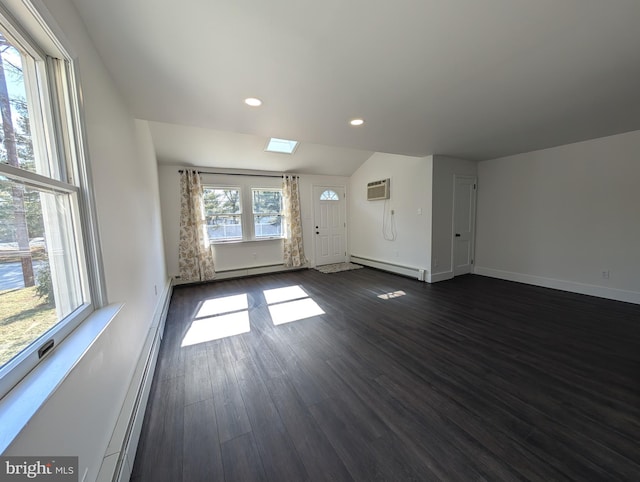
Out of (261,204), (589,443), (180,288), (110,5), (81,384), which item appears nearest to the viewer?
(81,384)

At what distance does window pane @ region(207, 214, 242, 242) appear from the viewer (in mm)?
5078

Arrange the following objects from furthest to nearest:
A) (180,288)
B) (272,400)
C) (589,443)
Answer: (180,288), (272,400), (589,443)

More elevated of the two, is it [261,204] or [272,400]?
[261,204]

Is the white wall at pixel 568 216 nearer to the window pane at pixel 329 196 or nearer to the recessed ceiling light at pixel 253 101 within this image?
the window pane at pixel 329 196

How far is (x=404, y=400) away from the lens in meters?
1.72

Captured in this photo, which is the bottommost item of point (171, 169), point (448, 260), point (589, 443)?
point (589, 443)

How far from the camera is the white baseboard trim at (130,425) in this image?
1.09 metres

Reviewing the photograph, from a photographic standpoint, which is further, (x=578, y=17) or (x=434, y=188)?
(x=434, y=188)

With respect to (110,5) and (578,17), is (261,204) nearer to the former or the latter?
(110,5)

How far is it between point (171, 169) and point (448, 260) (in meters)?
5.68

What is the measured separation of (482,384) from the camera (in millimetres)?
1849

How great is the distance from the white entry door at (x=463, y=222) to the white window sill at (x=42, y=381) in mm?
5184

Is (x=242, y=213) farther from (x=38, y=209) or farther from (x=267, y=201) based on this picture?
(x=38, y=209)

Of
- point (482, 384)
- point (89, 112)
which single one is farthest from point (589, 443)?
point (89, 112)
